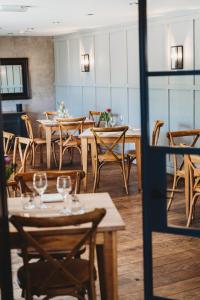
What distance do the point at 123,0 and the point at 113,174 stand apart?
2.89m

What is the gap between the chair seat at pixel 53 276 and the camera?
2.86 meters

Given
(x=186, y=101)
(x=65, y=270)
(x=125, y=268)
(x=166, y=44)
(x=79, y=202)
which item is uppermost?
(x=166, y=44)

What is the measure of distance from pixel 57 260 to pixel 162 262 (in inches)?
67.0

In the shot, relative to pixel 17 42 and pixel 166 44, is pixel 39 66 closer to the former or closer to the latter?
pixel 17 42

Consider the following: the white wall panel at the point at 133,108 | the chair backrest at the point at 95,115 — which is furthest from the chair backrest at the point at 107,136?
the chair backrest at the point at 95,115

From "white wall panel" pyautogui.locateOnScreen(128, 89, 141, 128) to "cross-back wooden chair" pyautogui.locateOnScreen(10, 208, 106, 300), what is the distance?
5.77m

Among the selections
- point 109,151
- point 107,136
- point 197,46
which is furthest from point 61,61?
point 109,151

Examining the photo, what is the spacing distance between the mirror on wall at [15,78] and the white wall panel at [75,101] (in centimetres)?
98

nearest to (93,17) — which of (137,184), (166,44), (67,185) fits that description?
(166,44)

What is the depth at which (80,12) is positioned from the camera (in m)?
7.18

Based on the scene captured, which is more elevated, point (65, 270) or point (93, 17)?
point (93, 17)

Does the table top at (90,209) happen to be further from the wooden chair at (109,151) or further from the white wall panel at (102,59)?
the white wall panel at (102,59)

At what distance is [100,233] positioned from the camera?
2.93 meters

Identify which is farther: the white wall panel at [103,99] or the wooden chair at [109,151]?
the white wall panel at [103,99]
